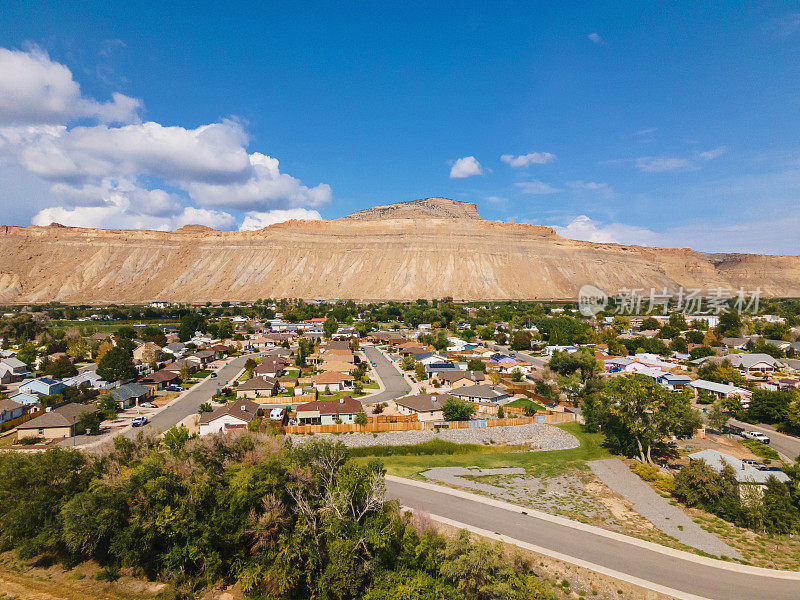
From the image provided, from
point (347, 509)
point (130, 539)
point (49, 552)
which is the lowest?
point (49, 552)

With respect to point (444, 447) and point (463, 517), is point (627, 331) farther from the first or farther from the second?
point (463, 517)

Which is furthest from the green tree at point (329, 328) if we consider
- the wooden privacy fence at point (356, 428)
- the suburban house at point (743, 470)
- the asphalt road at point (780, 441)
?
the suburban house at point (743, 470)

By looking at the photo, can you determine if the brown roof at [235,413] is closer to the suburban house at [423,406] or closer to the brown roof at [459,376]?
the suburban house at [423,406]

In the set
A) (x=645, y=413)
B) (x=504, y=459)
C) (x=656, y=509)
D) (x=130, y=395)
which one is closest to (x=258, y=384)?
(x=130, y=395)

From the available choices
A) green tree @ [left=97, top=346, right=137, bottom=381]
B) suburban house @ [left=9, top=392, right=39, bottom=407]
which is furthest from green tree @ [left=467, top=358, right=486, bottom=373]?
suburban house @ [left=9, top=392, right=39, bottom=407]

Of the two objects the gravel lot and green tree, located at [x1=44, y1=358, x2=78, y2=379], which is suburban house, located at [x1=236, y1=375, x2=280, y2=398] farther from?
green tree, located at [x1=44, y1=358, x2=78, y2=379]

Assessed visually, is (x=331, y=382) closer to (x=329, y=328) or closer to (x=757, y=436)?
(x=329, y=328)

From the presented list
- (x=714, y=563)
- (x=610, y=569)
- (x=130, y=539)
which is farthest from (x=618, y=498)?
(x=130, y=539)
